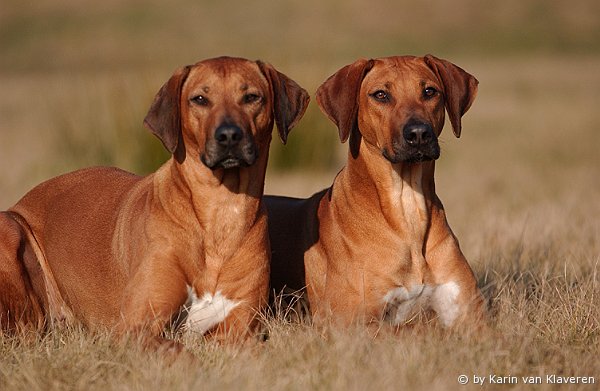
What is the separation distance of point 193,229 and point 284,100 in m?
0.95

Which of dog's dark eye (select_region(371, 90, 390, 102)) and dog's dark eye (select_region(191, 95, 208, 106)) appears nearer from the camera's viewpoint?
dog's dark eye (select_region(191, 95, 208, 106))

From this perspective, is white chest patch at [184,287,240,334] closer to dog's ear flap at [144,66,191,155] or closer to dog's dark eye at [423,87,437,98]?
dog's ear flap at [144,66,191,155]

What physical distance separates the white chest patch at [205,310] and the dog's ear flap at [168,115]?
86 cm

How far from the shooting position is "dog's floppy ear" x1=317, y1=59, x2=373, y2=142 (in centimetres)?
629

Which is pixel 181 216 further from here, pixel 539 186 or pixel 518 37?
pixel 518 37

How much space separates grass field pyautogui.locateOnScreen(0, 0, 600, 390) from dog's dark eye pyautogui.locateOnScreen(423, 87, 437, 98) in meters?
1.33

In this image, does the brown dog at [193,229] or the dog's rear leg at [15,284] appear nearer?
the brown dog at [193,229]

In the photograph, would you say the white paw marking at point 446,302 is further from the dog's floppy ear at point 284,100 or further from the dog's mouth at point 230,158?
the dog's mouth at point 230,158

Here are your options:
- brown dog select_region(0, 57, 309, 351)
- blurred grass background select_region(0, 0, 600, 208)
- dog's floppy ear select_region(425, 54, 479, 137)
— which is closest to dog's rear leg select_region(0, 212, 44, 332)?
brown dog select_region(0, 57, 309, 351)

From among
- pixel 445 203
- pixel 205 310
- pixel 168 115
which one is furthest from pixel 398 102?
pixel 445 203

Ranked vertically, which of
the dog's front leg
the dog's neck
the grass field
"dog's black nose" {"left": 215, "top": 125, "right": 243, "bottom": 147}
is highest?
"dog's black nose" {"left": 215, "top": 125, "right": 243, "bottom": 147}

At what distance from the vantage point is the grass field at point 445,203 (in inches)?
198

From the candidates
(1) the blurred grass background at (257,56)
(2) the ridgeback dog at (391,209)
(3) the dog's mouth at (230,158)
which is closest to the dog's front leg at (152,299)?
(3) the dog's mouth at (230,158)

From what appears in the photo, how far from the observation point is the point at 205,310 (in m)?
5.91
